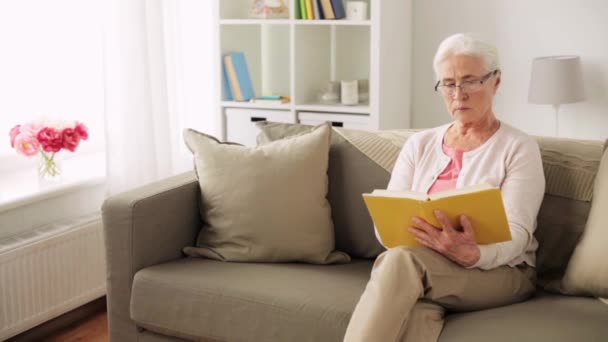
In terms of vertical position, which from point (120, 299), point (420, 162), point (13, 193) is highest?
point (420, 162)

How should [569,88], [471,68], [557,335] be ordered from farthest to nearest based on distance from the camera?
[569,88] < [471,68] < [557,335]

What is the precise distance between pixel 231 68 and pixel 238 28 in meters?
0.24

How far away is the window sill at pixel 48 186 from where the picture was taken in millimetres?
3154

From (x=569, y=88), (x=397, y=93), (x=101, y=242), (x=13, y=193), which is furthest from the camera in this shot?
(x=397, y=93)

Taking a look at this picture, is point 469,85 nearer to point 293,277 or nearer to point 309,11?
point 293,277

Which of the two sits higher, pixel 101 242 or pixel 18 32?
pixel 18 32

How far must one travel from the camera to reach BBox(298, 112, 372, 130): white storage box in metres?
3.89

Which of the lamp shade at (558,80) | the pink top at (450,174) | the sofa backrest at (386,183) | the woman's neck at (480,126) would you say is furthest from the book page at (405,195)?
the lamp shade at (558,80)

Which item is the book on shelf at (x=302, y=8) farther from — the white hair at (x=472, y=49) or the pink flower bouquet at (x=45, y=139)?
the white hair at (x=472, y=49)

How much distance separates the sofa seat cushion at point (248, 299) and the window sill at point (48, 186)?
759 millimetres

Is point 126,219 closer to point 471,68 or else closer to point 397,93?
point 471,68

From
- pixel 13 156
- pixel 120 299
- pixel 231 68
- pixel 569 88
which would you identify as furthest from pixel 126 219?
pixel 569 88

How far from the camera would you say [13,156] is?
3.53m

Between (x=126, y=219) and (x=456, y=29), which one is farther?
(x=456, y=29)
